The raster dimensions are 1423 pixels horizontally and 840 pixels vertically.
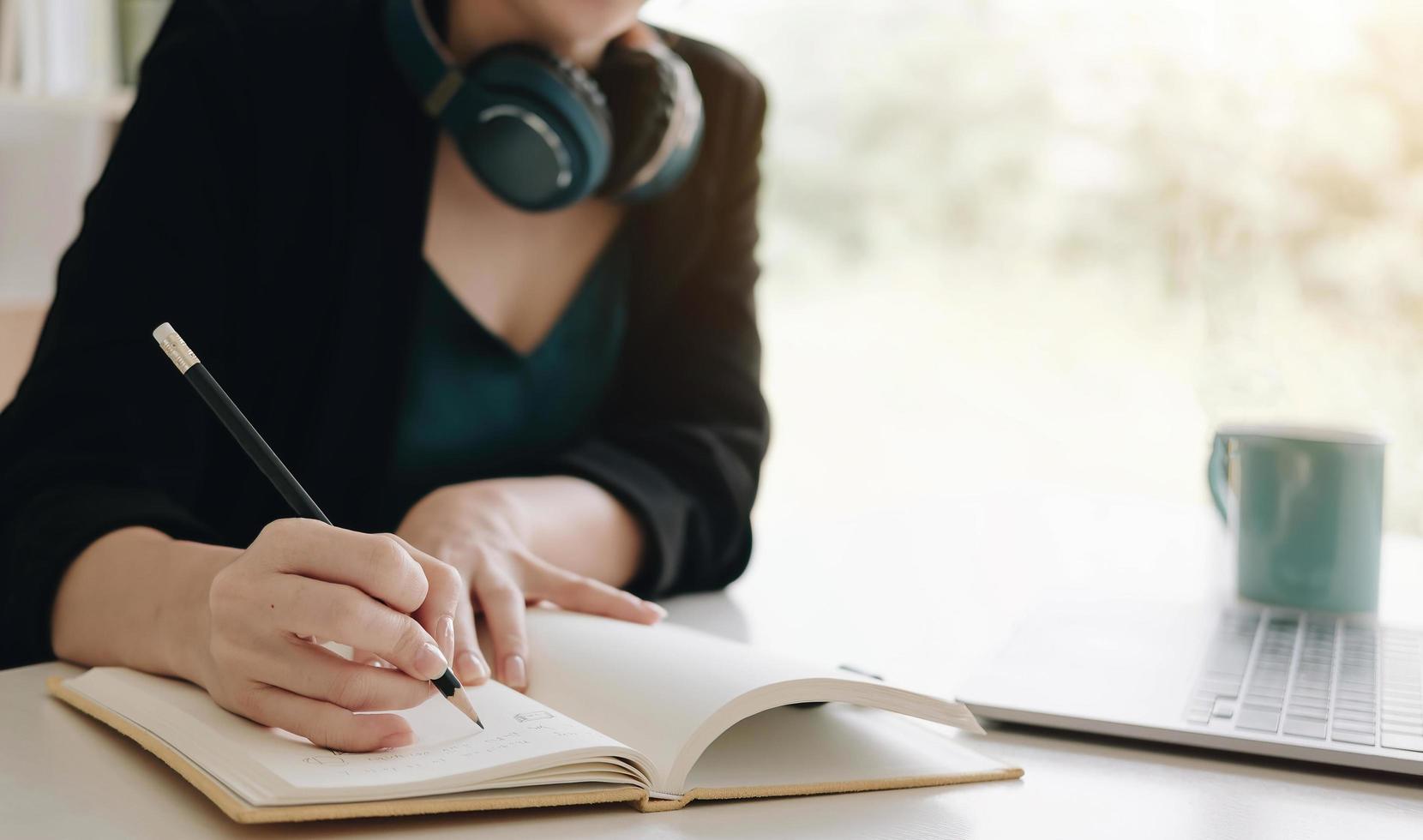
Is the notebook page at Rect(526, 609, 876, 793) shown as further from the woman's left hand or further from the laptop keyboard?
the laptop keyboard

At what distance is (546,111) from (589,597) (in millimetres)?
359

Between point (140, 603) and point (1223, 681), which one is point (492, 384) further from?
point (1223, 681)

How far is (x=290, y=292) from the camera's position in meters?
0.96

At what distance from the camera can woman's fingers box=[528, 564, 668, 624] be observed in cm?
75

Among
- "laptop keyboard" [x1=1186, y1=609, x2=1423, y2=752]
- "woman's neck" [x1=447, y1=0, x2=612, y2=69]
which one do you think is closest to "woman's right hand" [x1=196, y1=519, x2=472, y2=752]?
"laptop keyboard" [x1=1186, y1=609, x2=1423, y2=752]

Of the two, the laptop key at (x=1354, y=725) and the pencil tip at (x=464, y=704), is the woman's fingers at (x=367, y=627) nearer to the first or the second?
the pencil tip at (x=464, y=704)

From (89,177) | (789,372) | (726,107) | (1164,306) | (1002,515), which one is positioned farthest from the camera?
(789,372)

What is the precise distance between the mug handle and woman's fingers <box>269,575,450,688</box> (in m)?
0.66

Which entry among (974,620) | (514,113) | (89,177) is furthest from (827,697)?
(89,177)

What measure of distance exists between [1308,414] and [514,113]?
4082 millimetres

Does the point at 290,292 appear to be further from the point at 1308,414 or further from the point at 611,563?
the point at 1308,414

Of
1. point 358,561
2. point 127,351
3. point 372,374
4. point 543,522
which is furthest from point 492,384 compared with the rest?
point 358,561

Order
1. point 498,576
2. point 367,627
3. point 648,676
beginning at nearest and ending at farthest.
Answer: point 367,627 < point 648,676 < point 498,576

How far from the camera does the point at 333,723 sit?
1.72 ft
